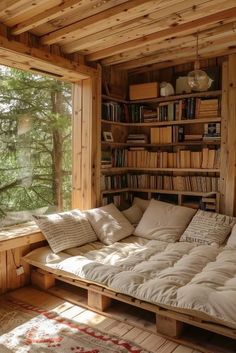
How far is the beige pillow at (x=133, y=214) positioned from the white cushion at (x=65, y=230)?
0.60m

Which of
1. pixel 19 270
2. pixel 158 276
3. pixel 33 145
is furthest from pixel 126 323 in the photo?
pixel 33 145

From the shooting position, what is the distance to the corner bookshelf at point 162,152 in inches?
143

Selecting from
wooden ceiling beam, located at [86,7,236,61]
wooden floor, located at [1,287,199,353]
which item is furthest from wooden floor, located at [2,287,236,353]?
wooden ceiling beam, located at [86,7,236,61]

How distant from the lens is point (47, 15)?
8.11ft

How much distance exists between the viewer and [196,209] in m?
3.66

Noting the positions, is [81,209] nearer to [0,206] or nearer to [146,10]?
[0,206]

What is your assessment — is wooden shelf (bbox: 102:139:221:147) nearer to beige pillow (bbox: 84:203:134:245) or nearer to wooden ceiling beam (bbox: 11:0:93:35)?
beige pillow (bbox: 84:203:134:245)

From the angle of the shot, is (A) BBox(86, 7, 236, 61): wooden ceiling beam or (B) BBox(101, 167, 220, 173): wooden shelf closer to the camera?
(A) BBox(86, 7, 236, 61): wooden ceiling beam

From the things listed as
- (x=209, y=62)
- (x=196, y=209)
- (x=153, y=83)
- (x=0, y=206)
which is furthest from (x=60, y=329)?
(x=209, y=62)

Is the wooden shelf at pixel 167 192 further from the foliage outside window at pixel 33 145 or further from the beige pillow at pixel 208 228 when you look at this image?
the foliage outside window at pixel 33 145

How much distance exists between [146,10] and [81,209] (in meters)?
2.24

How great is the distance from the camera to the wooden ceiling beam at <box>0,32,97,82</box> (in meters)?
2.78

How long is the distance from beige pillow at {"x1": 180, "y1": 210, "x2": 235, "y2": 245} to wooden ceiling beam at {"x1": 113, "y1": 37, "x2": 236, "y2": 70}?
175cm

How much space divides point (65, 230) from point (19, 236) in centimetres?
44
